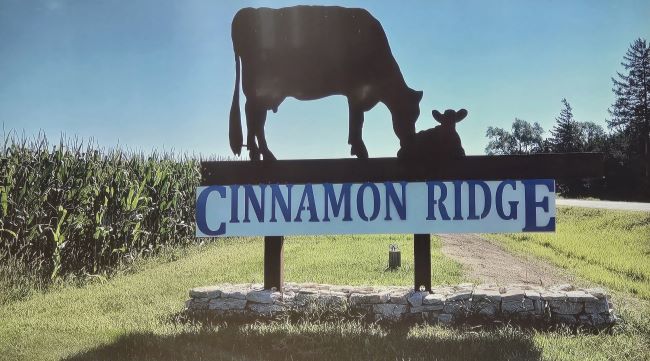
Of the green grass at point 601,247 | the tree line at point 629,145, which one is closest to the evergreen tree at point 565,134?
the tree line at point 629,145

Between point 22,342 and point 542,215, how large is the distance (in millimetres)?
5444

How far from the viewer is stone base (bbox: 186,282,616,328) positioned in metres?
5.38

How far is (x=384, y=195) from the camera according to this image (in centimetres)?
537

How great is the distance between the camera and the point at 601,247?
1190 centimetres

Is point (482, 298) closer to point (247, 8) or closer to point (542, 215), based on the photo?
point (542, 215)

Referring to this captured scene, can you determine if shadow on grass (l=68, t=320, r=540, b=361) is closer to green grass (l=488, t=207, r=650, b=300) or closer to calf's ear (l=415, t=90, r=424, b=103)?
calf's ear (l=415, t=90, r=424, b=103)

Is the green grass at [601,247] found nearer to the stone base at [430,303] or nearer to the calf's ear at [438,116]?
the stone base at [430,303]

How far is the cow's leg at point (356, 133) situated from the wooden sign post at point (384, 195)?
159mm

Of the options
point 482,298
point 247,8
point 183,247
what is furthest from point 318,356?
point 183,247

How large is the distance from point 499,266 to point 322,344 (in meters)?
6.88

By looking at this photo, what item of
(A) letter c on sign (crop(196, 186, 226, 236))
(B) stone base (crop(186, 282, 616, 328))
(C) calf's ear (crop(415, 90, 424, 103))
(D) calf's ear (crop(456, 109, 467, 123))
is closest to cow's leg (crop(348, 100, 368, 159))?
(C) calf's ear (crop(415, 90, 424, 103))

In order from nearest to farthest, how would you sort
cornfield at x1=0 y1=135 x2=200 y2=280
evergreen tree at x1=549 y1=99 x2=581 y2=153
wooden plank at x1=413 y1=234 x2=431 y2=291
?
wooden plank at x1=413 y1=234 x2=431 y2=291 → cornfield at x1=0 y1=135 x2=200 y2=280 → evergreen tree at x1=549 y1=99 x2=581 y2=153

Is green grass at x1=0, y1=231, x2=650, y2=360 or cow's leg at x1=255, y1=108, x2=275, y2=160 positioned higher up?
Result: cow's leg at x1=255, y1=108, x2=275, y2=160

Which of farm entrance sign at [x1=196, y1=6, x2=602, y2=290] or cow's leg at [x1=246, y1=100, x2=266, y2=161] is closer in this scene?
farm entrance sign at [x1=196, y1=6, x2=602, y2=290]
